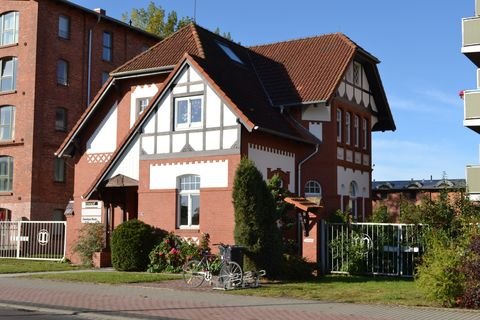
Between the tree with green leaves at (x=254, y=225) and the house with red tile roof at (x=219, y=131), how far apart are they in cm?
208

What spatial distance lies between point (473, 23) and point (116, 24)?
87.3ft

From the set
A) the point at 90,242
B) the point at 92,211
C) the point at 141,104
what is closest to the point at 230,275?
the point at 90,242

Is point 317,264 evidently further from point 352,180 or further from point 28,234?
point 28,234

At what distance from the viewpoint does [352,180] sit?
3019cm

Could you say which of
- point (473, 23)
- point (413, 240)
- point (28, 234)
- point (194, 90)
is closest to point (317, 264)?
point (413, 240)

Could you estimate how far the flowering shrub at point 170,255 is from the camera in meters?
22.2

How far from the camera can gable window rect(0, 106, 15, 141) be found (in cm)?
4006

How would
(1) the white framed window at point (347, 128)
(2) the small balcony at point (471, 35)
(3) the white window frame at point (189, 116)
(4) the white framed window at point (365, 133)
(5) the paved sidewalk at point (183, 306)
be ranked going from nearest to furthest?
(5) the paved sidewalk at point (183, 306)
(3) the white window frame at point (189, 116)
(2) the small balcony at point (471, 35)
(1) the white framed window at point (347, 128)
(4) the white framed window at point (365, 133)

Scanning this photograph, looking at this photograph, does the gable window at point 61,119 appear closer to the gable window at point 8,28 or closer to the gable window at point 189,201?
the gable window at point 8,28

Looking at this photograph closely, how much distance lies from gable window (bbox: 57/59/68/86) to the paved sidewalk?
1004 inches

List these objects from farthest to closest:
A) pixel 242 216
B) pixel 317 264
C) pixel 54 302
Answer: pixel 317 264 → pixel 242 216 → pixel 54 302

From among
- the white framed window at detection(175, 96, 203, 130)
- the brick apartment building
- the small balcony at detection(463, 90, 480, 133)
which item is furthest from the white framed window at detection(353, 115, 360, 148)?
the brick apartment building

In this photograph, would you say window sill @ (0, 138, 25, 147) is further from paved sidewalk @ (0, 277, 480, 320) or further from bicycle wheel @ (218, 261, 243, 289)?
bicycle wheel @ (218, 261, 243, 289)

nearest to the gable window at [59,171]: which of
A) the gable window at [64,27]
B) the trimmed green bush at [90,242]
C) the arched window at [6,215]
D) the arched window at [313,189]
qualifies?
the arched window at [6,215]
